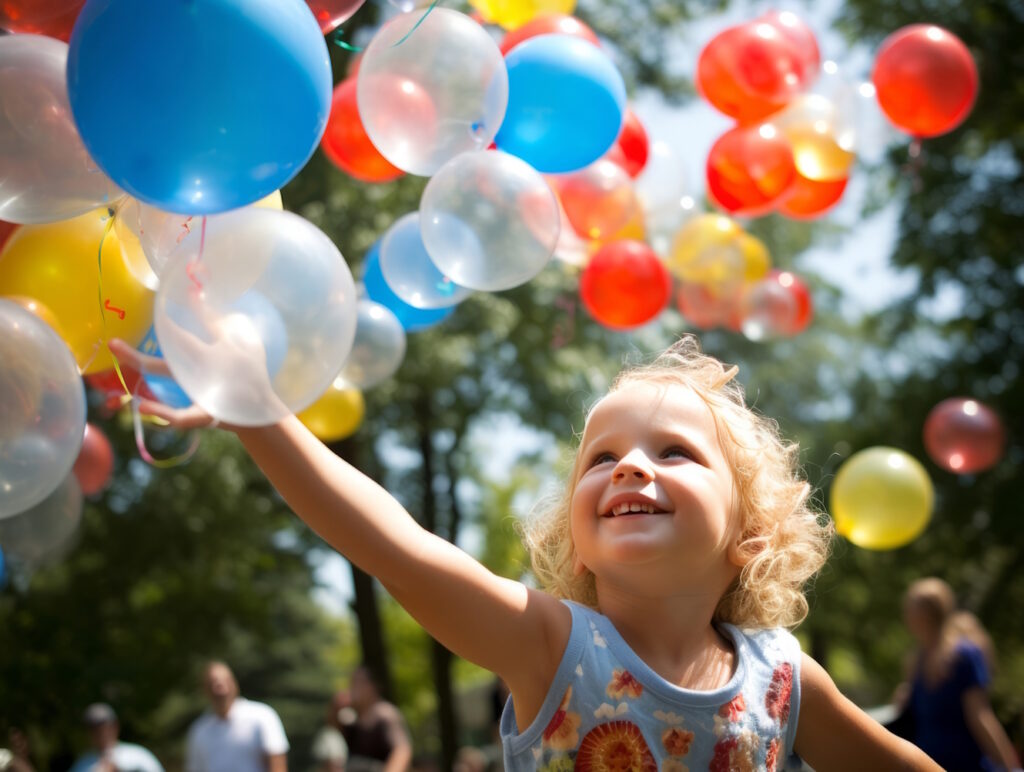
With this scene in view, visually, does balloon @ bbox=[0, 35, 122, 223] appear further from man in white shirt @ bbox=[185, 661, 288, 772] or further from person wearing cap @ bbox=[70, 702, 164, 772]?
person wearing cap @ bbox=[70, 702, 164, 772]

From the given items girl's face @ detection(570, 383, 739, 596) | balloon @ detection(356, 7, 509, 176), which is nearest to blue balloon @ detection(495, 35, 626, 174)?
balloon @ detection(356, 7, 509, 176)

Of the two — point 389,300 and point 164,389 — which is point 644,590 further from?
point 389,300

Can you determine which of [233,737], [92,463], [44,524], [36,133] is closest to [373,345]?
[44,524]

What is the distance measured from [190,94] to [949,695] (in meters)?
4.08

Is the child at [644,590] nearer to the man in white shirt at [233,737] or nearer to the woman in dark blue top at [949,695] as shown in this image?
the woman in dark blue top at [949,695]

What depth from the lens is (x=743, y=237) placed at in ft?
20.4

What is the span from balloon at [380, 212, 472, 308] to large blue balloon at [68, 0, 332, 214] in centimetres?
227

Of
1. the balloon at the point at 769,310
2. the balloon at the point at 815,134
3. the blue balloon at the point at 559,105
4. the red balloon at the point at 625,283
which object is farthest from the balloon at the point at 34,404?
the balloon at the point at 769,310

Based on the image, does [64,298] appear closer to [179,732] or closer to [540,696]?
[540,696]

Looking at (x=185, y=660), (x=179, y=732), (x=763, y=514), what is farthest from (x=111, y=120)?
(x=179, y=732)

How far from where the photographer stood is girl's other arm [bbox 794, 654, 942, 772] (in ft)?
6.51

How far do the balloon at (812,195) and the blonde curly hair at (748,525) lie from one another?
340cm

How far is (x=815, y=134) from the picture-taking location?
5188mm

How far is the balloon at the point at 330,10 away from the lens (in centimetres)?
265
